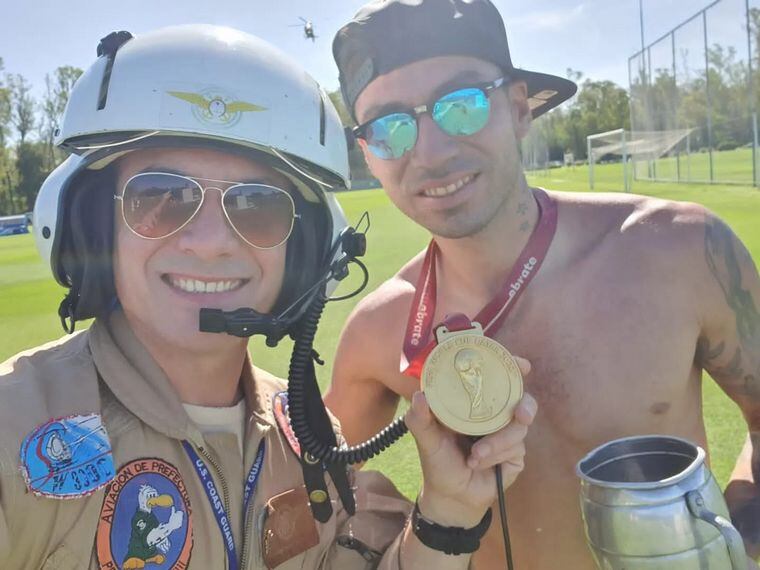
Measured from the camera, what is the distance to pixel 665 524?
1622 millimetres

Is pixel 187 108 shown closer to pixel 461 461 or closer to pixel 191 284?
pixel 191 284

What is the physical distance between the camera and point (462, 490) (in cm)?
188

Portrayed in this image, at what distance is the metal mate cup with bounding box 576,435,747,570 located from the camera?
A: 1625 mm

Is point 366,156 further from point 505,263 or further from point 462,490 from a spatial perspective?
point 462,490

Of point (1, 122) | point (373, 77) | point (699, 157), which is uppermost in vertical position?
point (1, 122)

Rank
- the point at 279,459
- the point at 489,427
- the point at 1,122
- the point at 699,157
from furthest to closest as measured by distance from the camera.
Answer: the point at 1,122
the point at 699,157
the point at 279,459
the point at 489,427

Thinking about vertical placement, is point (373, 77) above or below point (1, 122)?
below

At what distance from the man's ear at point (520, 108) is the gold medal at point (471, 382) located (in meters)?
1.39

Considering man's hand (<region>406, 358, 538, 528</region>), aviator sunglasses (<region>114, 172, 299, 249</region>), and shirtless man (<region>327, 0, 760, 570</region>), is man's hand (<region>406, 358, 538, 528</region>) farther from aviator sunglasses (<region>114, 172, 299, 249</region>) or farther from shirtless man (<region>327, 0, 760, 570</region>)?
aviator sunglasses (<region>114, 172, 299, 249</region>)

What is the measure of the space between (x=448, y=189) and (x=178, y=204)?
→ 1.08m

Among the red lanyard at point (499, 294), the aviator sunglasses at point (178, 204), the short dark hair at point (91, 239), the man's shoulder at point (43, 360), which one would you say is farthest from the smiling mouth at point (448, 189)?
the man's shoulder at point (43, 360)

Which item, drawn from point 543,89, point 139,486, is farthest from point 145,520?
point 543,89

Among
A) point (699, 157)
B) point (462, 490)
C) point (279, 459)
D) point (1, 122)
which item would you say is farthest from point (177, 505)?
point (1, 122)

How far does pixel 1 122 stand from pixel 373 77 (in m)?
61.4
